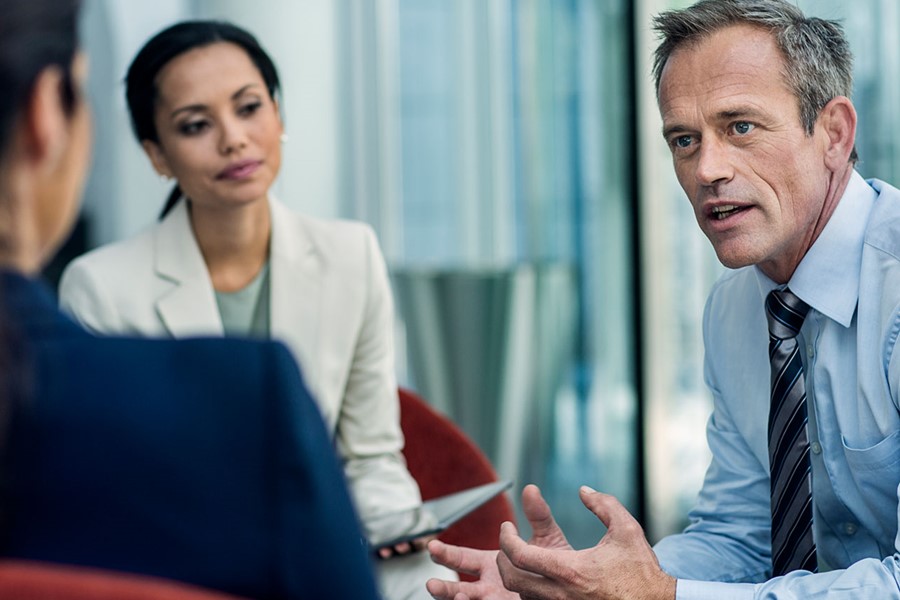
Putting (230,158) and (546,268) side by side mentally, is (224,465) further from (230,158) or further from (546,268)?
(546,268)

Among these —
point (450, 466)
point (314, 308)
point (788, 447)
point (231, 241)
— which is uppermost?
point (231, 241)

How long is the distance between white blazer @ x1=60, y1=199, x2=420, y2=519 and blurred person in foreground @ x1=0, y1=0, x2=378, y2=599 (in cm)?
151

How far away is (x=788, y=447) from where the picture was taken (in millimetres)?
1731

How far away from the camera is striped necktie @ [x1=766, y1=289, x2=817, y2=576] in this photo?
1.70 m

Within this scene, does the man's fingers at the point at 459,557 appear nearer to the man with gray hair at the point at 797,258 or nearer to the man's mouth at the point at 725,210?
the man with gray hair at the point at 797,258

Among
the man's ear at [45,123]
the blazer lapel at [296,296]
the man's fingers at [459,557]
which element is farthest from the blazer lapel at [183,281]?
the man's ear at [45,123]

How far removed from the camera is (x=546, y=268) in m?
4.60

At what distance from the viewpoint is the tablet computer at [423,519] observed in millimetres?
1996

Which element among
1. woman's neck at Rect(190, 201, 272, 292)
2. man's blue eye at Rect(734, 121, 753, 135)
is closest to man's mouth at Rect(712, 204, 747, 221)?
man's blue eye at Rect(734, 121, 753, 135)

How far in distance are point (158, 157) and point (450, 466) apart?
949 millimetres

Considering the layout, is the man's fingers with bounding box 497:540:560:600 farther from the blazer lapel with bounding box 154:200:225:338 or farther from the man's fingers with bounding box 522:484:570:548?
the blazer lapel with bounding box 154:200:225:338

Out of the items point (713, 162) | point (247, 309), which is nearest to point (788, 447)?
point (713, 162)

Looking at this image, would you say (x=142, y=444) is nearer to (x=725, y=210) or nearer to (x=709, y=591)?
(x=709, y=591)

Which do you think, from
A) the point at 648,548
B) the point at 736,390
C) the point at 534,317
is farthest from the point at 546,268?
the point at 648,548
